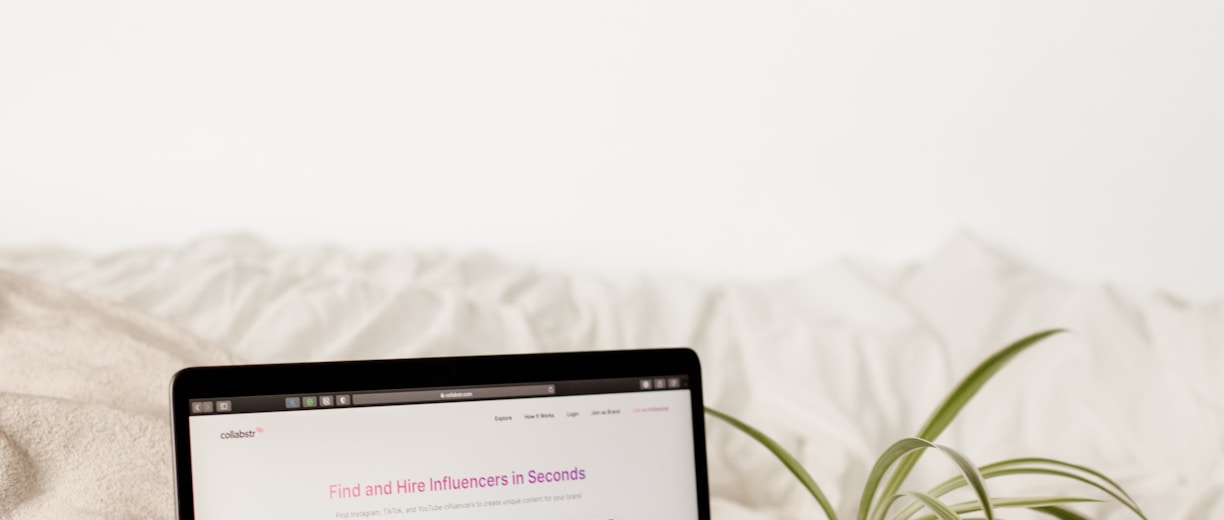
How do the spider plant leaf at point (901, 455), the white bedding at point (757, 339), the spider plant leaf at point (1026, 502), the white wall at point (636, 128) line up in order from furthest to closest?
the white wall at point (636, 128), the white bedding at point (757, 339), the spider plant leaf at point (1026, 502), the spider plant leaf at point (901, 455)

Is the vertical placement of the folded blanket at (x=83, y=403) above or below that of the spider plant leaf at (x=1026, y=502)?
above

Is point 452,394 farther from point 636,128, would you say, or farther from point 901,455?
point 636,128

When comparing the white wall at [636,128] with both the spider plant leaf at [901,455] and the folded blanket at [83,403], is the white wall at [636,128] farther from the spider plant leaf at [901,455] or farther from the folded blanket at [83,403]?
the spider plant leaf at [901,455]

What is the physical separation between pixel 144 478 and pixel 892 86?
119 cm

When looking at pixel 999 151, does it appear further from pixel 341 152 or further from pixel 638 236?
pixel 341 152

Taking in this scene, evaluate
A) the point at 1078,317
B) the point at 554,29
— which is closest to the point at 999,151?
the point at 1078,317

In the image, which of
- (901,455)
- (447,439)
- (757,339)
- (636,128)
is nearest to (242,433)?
(447,439)

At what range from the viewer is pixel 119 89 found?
1344 millimetres

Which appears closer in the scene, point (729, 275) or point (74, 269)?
point (74, 269)

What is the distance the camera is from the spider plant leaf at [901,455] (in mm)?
568

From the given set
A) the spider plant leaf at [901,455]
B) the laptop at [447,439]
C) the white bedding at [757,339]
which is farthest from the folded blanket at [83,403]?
the spider plant leaf at [901,455]

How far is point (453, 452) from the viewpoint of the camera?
26.3 inches

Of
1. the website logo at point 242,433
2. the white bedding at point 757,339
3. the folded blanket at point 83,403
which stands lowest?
the white bedding at point 757,339

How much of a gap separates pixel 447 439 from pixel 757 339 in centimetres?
58
